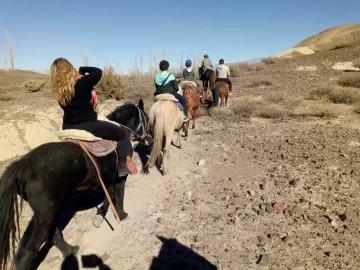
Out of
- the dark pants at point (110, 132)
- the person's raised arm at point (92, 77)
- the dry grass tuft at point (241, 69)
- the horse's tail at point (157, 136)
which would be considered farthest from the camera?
the dry grass tuft at point (241, 69)

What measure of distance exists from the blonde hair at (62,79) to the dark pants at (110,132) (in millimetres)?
454

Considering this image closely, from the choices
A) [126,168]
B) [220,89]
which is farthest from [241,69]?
[126,168]

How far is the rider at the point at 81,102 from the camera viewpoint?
10.4ft

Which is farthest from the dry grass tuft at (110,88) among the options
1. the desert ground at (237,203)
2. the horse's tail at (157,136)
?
the horse's tail at (157,136)

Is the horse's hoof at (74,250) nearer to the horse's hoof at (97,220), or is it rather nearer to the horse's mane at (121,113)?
the horse's hoof at (97,220)

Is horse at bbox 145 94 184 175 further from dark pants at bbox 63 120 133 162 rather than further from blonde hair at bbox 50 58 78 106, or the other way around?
blonde hair at bbox 50 58 78 106

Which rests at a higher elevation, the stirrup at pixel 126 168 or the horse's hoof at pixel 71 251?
the stirrup at pixel 126 168

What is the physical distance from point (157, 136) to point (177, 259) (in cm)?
278

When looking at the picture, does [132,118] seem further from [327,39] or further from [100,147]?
[327,39]

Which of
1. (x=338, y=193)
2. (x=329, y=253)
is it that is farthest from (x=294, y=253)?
(x=338, y=193)

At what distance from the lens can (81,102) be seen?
3.38 m

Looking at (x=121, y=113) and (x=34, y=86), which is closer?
(x=121, y=113)

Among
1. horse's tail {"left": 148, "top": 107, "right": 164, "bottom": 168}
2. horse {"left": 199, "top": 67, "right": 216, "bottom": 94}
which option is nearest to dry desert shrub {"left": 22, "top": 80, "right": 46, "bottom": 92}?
horse {"left": 199, "top": 67, "right": 216, "bottom": 94}

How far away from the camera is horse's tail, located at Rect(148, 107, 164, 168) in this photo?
5574 mm
